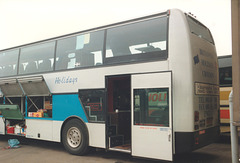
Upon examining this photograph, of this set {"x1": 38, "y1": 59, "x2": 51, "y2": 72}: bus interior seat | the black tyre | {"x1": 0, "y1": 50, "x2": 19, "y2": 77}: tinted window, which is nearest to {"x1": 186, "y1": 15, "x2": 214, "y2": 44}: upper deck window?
the black tyre

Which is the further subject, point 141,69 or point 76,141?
point 76,141

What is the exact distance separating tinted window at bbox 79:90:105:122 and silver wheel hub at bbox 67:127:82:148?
69cm

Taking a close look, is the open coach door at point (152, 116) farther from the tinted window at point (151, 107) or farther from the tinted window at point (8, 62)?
the tinted window at point (8, 62)

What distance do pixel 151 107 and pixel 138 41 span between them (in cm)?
178

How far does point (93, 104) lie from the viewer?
7547 mm

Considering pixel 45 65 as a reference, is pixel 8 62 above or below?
above

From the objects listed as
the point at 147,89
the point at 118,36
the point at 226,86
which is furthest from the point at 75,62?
the point at 226,86

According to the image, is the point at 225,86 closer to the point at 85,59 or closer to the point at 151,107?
the point at 151,107

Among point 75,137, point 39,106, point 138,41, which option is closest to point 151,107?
point 138,41

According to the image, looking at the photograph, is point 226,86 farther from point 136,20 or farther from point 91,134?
point 91,134

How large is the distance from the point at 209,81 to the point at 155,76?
174 centimetres

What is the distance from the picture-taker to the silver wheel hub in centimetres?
784

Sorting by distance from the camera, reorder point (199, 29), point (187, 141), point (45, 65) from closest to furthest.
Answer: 1. point (187, 141)
2. point (199, 29)
3. point (45, 65)

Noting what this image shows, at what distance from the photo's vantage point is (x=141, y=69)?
6.58 m
